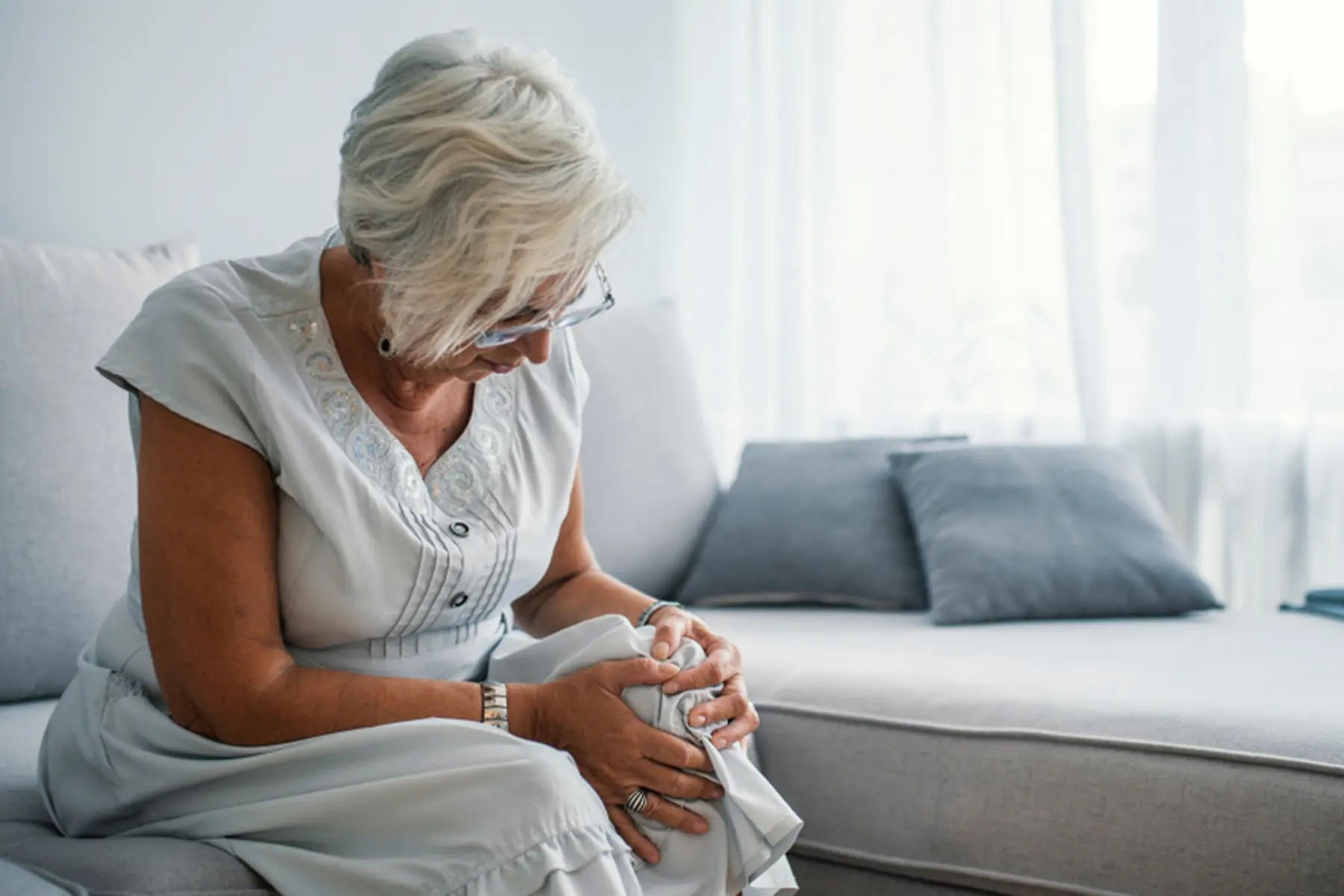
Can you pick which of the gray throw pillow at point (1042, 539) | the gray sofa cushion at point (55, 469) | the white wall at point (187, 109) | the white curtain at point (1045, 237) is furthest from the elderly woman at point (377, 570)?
the white curtain at point (1045, 237)

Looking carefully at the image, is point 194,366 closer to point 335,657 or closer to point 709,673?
point 335,657

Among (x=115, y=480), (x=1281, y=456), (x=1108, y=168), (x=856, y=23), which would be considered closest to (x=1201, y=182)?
(x=1108, y=168)

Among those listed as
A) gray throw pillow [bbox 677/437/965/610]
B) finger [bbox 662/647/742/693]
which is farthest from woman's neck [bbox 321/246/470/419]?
gray throw pillow [bbox 677/437/965/610]

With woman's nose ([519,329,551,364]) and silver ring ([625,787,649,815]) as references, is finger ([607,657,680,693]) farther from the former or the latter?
woman's nose ([519,329,551,364])

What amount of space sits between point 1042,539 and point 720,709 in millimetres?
1023

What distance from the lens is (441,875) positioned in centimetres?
107

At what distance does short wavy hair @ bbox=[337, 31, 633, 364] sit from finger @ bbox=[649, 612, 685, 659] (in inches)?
14.5

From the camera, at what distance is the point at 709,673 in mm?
1304

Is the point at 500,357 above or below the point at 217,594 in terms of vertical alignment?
above

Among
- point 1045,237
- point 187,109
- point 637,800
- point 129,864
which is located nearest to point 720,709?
point 637,800

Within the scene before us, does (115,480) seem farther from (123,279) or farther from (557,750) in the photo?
(557,750)

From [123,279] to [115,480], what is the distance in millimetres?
290

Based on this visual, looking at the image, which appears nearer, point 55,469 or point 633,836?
point 633,836

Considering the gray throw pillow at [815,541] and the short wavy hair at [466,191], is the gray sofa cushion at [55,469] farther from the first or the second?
the gray throw pillow at [815,541]
